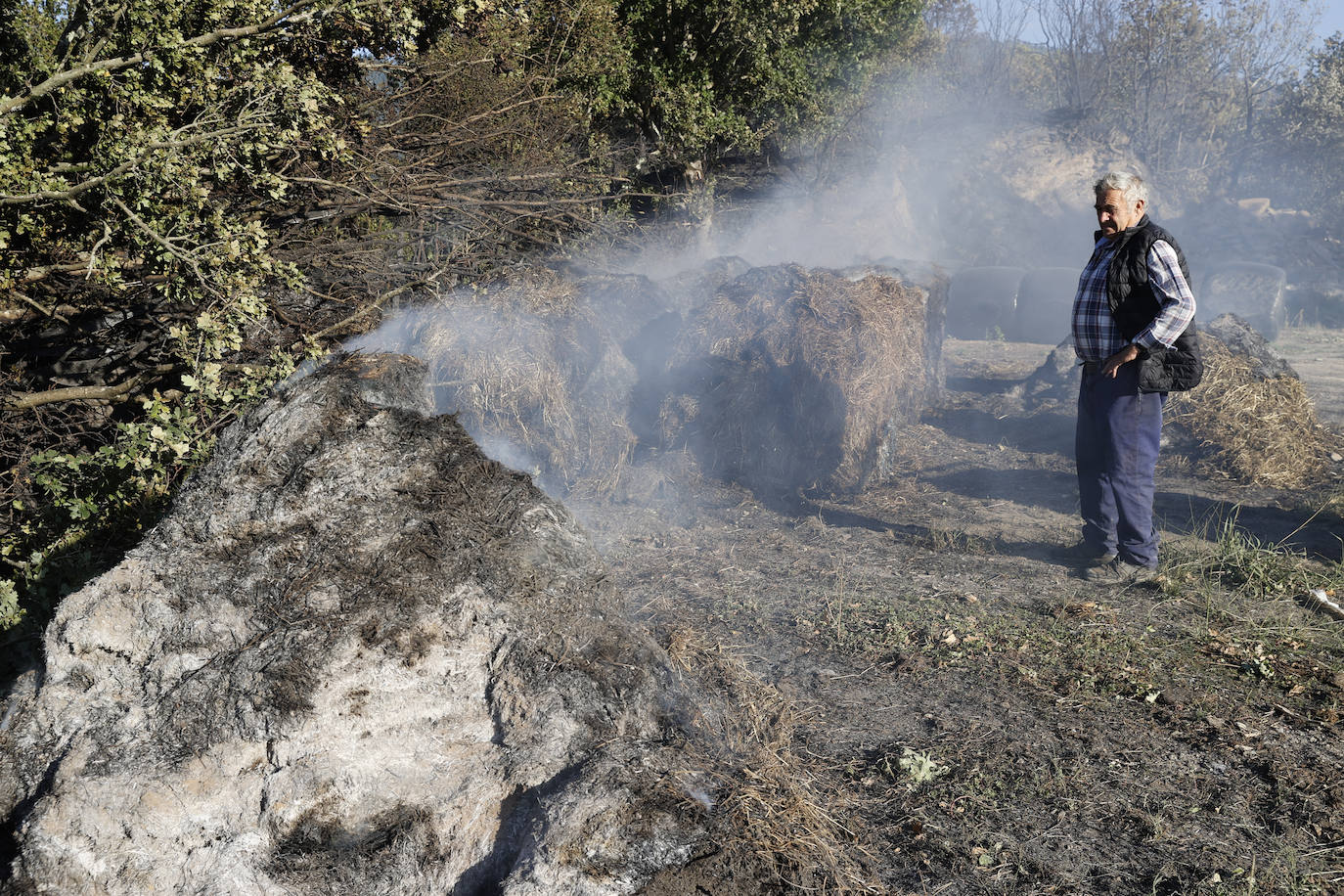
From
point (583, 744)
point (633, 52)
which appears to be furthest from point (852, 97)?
point (583, 744)

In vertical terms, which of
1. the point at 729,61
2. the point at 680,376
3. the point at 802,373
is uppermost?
the point at 729,61

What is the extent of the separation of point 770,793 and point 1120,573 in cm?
292

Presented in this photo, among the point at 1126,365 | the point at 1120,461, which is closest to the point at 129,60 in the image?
the point at 1126,365

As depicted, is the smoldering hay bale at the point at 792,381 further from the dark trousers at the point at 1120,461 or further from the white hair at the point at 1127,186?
the white hair at the point at 1127,186

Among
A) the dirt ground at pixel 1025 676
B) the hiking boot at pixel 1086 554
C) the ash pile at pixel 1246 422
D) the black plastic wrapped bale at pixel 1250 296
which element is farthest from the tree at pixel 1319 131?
the hiking boot at pixel 1086 554

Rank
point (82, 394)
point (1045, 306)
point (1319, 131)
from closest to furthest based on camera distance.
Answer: point (82, 394) < point (1045, 306) < point (1319, 131)

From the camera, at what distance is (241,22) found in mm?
3828

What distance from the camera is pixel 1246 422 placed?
22.6 feet

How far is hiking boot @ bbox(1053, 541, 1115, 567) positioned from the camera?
450cm

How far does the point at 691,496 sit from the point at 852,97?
10.0 metres

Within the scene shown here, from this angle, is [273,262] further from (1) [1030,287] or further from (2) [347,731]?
(1) [1030,287]

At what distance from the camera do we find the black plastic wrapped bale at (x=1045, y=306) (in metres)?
12.7

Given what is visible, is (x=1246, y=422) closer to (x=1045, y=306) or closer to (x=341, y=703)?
(x=1045, y=306)

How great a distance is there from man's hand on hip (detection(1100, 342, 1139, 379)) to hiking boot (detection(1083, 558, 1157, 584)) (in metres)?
1.04
